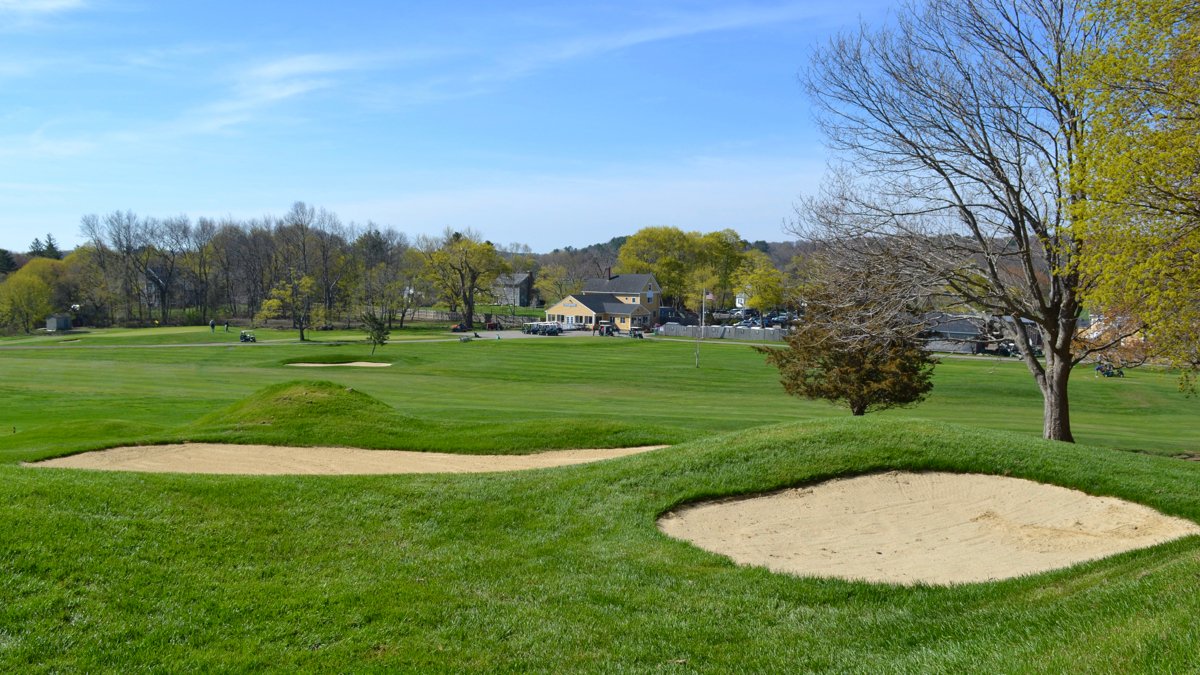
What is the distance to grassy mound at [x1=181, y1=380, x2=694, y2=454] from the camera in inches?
749

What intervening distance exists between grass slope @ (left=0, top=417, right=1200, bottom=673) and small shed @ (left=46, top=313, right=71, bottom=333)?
95243 millimetres

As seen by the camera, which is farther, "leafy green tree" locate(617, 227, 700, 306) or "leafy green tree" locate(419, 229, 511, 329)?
"leafy green tree" locate(617, 227, 700, 306)

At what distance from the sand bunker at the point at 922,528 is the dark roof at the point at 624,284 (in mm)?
112501

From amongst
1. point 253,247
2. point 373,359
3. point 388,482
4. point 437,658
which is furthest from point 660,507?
point 253,247

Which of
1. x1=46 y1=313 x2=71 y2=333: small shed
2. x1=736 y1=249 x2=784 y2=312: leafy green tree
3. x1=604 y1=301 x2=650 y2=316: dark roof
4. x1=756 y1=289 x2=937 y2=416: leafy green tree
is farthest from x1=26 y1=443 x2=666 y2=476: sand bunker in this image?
x1=604 y1=301 x2=650 y2=316: dark roof

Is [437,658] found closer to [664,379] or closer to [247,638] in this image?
[247,638]

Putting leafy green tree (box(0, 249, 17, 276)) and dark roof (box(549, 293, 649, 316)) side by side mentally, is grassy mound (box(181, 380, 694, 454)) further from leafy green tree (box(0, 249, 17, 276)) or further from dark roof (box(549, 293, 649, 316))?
leafy green tree (box(0, 249, 17, 276))

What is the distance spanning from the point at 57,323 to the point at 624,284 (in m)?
73.2

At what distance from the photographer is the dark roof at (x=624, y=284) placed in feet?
412

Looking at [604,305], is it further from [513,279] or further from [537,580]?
[537,580]

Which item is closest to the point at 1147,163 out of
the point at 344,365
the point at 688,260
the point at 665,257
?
the point at 344,365

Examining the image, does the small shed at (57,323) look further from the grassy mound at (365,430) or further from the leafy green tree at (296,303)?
the grassy mound at (365,430)

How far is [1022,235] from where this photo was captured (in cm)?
1919

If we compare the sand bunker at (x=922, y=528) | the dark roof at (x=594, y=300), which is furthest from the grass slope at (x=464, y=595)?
the dark roof at (x=594, y=300)
